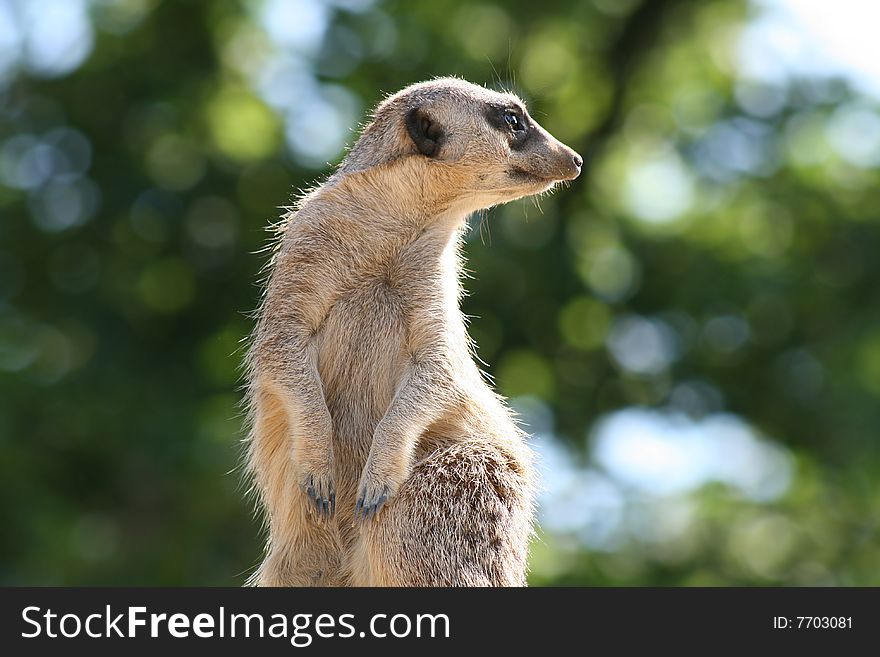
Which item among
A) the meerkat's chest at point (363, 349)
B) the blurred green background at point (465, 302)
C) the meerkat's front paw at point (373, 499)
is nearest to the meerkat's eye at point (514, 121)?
the meerkat's chest at point (363, 349)

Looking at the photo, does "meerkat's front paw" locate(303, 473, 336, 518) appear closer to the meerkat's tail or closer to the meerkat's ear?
the meerkat's tail

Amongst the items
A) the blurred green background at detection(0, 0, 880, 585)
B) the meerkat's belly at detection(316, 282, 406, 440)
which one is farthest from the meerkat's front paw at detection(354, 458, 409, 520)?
the blurred green background at detection(0, 0, 880, 585)

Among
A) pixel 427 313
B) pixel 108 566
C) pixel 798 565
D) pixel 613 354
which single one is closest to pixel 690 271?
pixel 613 354

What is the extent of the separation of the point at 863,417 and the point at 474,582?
1356 centimetres

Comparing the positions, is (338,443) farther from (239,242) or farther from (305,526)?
(239,242)

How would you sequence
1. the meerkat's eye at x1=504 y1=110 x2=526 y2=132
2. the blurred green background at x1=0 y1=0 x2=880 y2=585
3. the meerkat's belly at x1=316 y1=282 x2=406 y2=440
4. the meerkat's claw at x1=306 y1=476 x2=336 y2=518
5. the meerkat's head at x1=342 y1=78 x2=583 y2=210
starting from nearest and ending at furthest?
the meerkat's claw at x1=306 y1=476 x2=336 y2=518, the meerkat's belly at x1=316 y1=282 x2=406 y2=440, the meerkat's head at x1=342 y1=78 x2=583 y2=210, the meerkat's eye at x1=504 y1=110 x2=526 y2=132, the blurred green background at x1=0 y1=0 x2=880 y2=585

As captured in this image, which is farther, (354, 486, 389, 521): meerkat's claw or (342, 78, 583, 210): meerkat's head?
(342, 78, 583, 210): meerkat's head

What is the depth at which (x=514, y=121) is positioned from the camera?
18.4 feet

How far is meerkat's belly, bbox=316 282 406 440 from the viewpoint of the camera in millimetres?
5320

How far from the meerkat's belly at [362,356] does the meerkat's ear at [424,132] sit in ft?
2.20

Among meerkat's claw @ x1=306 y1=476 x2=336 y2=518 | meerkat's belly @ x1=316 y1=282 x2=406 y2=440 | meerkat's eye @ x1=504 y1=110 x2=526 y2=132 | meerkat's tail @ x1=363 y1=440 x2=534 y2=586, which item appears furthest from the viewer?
meerkat's eye @ x1=504 y1=110 x2=526 y2=132

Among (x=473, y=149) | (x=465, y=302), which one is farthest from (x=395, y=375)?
(x=465, y=302)

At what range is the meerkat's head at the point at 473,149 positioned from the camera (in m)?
5.47

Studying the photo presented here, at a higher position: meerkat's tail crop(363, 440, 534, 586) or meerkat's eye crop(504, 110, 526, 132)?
meerkat's eye crop(504, 110, 526, 132)
